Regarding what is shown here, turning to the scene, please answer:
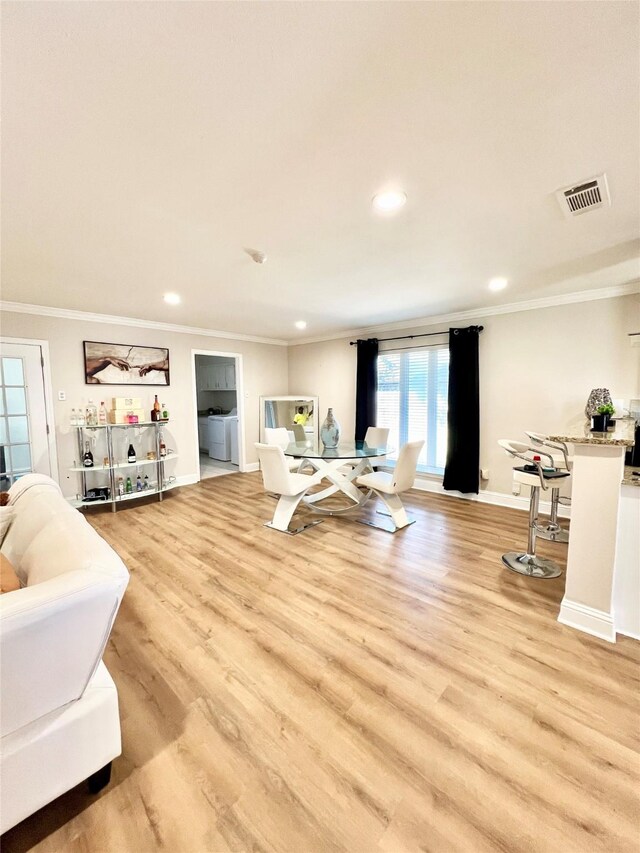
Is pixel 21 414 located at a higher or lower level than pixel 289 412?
higher

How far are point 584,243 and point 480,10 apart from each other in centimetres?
198

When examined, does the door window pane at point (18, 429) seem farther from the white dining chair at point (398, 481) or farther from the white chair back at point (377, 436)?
the white chair back at point (377, 436)

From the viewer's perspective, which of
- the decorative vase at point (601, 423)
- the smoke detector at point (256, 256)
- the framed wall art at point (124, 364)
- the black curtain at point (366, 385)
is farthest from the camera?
the black curtain at point (366, 385)

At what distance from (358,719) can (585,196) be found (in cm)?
276

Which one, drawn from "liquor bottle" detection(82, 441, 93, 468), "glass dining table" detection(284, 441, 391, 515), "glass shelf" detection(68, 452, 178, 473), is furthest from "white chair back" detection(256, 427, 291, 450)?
"liquor bottle" detection(82, 441, 93, 468)

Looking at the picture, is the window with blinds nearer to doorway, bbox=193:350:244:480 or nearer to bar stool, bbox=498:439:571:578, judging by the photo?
bar stool, bbox=498:439:571:578

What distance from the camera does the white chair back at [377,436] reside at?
15.3 ft

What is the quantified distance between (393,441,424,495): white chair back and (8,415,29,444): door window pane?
4.25 m

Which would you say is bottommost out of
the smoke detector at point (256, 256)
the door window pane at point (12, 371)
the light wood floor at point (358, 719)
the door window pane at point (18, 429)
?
the light wood floor at point (358, 719)

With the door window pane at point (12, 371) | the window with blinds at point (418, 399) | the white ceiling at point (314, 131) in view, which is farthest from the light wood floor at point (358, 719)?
the door window pane at point (12, 371)

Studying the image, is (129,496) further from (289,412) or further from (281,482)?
(289,412)

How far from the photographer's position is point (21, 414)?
3834mm

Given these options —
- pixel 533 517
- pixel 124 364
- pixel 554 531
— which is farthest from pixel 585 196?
pixel 124 364

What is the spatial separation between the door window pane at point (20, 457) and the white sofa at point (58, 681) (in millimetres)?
3578
